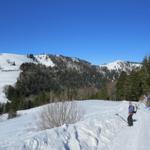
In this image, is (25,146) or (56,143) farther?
(56,143)

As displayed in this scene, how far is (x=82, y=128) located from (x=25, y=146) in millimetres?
5653

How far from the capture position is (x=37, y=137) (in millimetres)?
14336

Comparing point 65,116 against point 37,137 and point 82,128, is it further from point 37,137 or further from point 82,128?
point 37,137

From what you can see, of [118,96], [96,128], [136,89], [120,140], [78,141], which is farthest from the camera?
[118,96]

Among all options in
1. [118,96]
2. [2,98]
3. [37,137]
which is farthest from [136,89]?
[2,98]

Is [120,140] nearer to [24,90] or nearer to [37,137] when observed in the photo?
[37,137]

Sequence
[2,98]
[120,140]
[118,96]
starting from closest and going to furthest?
[120,140]
[118,96]
[2,98]

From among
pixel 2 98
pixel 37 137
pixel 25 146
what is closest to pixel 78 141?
pixel 37 137

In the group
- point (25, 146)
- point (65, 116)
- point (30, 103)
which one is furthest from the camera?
point (30, 103)

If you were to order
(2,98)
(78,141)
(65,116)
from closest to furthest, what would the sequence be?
1. (78,141)
2. (65,116)
3. (2,98)

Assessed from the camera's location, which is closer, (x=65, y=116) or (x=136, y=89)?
(x=65, y=116)

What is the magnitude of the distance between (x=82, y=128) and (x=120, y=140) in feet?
7.73

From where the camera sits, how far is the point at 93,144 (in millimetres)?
15258

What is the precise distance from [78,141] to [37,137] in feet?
6.58
